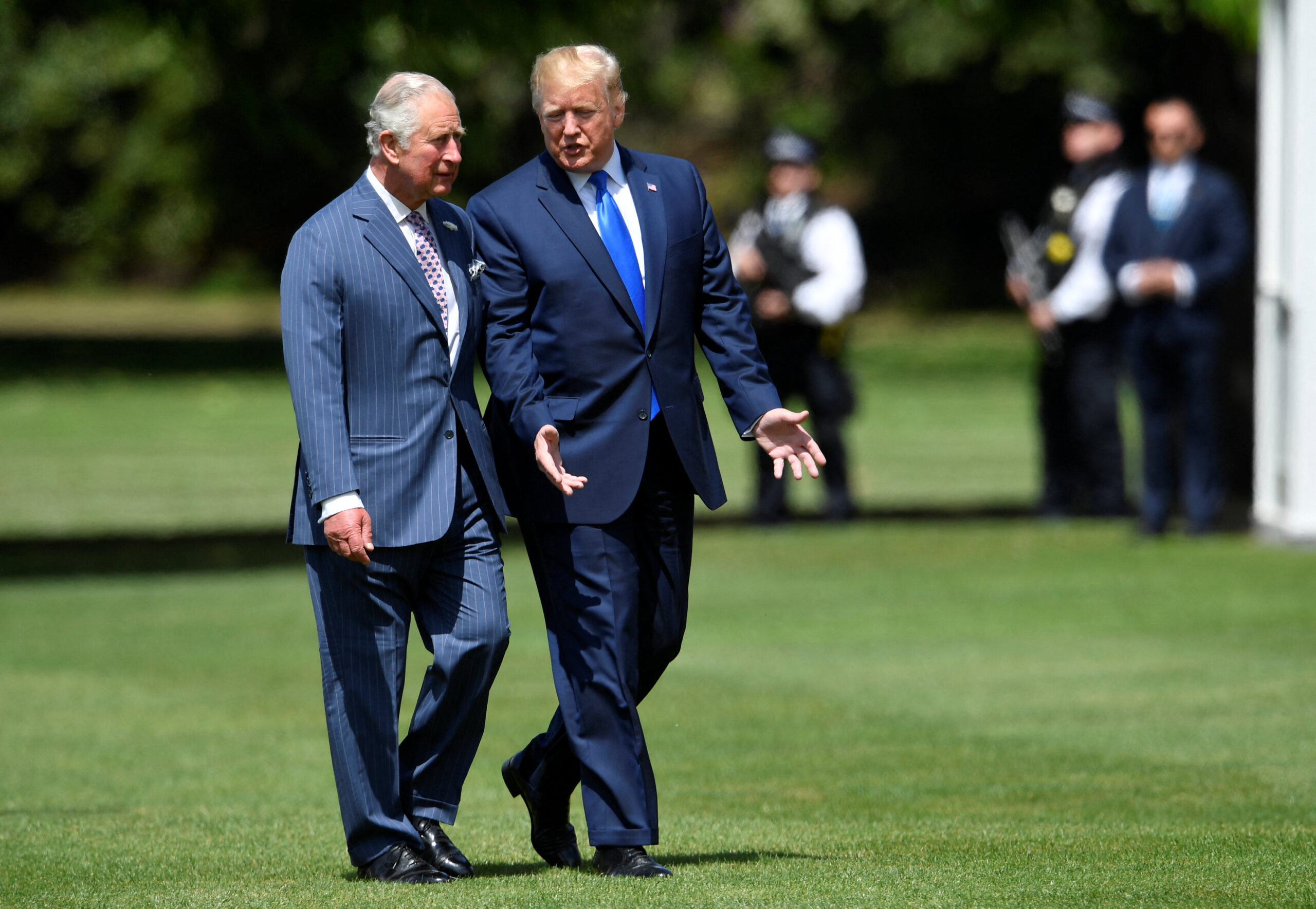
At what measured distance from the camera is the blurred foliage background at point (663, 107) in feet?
48.6

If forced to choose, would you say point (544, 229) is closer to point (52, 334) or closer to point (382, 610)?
point (382, 610)

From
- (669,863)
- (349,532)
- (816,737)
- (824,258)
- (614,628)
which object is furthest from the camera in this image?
(824,258)

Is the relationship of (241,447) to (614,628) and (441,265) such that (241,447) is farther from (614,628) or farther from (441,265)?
(614,628)

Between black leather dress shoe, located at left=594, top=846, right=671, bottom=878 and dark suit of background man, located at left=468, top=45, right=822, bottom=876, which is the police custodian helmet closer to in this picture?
dark suit of background man, located at left=468, top=45, right=822, bottom=876

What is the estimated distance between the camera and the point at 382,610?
Answer: 552 cm

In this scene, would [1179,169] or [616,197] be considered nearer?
[616,197]

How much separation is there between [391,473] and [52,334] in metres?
33.0

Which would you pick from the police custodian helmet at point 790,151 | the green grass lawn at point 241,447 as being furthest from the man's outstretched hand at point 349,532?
the green grass lawn at point 241,447

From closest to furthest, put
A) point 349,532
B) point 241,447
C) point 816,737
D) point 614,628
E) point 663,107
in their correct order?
1. point 349,532
2. point 614,628
3. point 816,737
4. point 241,447
5. point 663,107

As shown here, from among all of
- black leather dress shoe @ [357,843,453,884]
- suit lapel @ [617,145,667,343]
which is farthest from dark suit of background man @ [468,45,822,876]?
black leather dress shoe @ [357,843,453,884]

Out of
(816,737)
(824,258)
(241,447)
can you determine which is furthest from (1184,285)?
(241,447)

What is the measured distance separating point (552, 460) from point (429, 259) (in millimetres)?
669

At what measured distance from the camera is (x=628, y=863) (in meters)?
5.48

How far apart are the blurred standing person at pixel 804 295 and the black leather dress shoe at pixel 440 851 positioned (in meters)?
8.80
